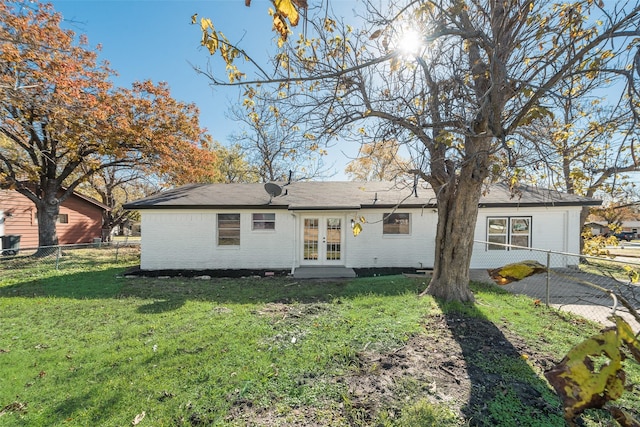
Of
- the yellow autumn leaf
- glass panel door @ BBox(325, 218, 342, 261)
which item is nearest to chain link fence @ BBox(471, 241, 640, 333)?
the yellow autumn leaf

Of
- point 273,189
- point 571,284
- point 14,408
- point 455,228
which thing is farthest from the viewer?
point 273,189

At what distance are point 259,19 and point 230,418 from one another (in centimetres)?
496

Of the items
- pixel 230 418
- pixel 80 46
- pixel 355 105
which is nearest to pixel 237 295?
pixel 230 418

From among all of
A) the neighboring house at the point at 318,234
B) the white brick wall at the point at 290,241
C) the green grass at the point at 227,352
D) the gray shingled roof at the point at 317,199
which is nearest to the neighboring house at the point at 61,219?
the gray shingled roof at the point at 317,199

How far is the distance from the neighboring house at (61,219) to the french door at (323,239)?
1757 cm

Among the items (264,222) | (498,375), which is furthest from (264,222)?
(498,375)

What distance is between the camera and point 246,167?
30.3 meters

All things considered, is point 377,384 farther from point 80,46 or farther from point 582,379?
point 80,46

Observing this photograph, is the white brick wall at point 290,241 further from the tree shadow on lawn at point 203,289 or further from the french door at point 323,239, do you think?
the tree shadow on lawn at point 203,289

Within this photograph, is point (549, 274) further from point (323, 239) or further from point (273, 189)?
point (273, 189)

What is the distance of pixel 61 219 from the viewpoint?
19625 mm

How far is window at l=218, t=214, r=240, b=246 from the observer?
1114 centimetres

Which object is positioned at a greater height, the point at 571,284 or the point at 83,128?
the point at 83,128

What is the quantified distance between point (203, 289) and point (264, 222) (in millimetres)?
3704
